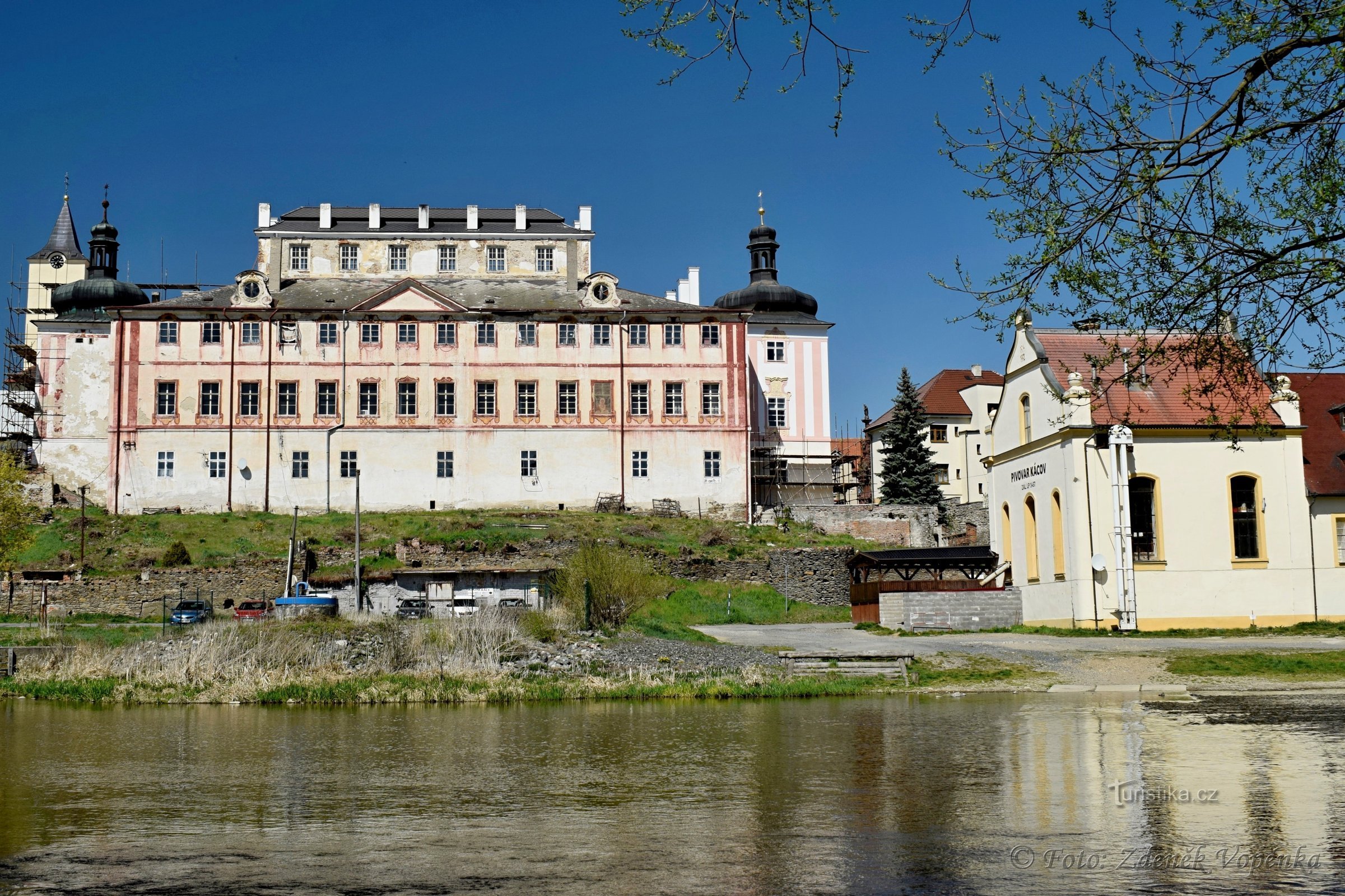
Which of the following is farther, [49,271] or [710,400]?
[49,271]

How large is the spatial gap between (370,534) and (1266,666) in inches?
1503

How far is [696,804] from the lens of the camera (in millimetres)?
13930

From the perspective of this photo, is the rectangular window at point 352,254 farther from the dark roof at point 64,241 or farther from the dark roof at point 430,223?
the dark roof at point 64,241

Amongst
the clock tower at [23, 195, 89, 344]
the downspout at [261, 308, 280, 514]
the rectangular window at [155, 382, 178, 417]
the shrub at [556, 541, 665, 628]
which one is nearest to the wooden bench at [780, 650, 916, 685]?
the shrub at [556, 541, 665, 628]

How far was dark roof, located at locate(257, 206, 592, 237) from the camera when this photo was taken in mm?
72875

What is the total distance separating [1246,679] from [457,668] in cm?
1712

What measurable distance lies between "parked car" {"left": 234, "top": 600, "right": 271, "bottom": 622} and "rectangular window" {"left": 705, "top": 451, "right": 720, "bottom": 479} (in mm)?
A: 23961

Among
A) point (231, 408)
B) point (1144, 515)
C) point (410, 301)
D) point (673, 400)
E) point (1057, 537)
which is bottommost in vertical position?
point (1057, 537)

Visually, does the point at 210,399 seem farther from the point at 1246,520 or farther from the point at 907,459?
the point at 1246,520

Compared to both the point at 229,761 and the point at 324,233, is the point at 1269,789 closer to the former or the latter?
the point at 229,761

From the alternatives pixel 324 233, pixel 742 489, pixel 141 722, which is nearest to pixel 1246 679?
pixel 141 722

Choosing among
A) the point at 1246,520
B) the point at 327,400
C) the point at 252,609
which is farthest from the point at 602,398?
the point at 1246,520

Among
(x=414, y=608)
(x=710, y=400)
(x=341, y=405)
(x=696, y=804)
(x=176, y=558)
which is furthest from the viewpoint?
(x=710, y=400)

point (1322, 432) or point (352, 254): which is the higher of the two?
point (352, 254)
